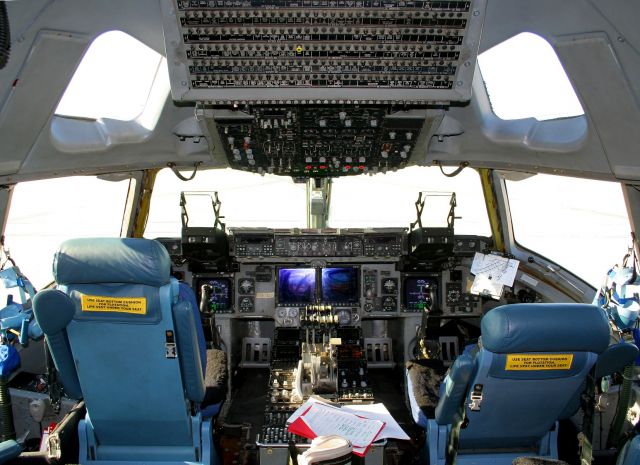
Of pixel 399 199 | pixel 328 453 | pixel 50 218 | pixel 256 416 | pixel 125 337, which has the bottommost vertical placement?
pixel 256 416

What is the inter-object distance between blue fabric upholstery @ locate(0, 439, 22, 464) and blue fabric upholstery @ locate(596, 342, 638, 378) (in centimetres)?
246

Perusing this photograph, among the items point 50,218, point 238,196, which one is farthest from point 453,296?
point 50,218

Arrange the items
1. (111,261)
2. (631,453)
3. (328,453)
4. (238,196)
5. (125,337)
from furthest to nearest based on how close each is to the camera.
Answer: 1. (238,196)
2. (125,337)
3. (111,261)
4. (631,453)
5. (328,453)

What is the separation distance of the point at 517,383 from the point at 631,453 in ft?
1.56

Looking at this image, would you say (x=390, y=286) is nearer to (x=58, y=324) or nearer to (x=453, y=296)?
(x=453, y=296)

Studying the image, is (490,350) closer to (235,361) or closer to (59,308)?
(59,308)

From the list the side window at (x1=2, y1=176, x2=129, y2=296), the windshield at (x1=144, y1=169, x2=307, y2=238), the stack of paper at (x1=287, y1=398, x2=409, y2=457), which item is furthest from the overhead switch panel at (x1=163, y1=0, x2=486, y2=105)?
the windshield at (x1=144, y1=169, x2=307, y2=238)

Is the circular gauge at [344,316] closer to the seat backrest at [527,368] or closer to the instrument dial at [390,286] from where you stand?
the instrument dial at [390,286]

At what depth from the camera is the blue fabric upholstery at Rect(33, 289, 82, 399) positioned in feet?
7.38

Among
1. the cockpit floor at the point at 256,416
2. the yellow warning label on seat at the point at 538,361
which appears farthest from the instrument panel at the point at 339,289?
the yellow warning label on seat at the point at 538,361

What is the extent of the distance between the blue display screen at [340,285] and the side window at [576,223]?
12.1 feet

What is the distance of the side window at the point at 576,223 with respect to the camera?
9.85 m

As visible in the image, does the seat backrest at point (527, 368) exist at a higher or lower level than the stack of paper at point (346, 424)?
higher

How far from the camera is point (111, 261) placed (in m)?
2.29
